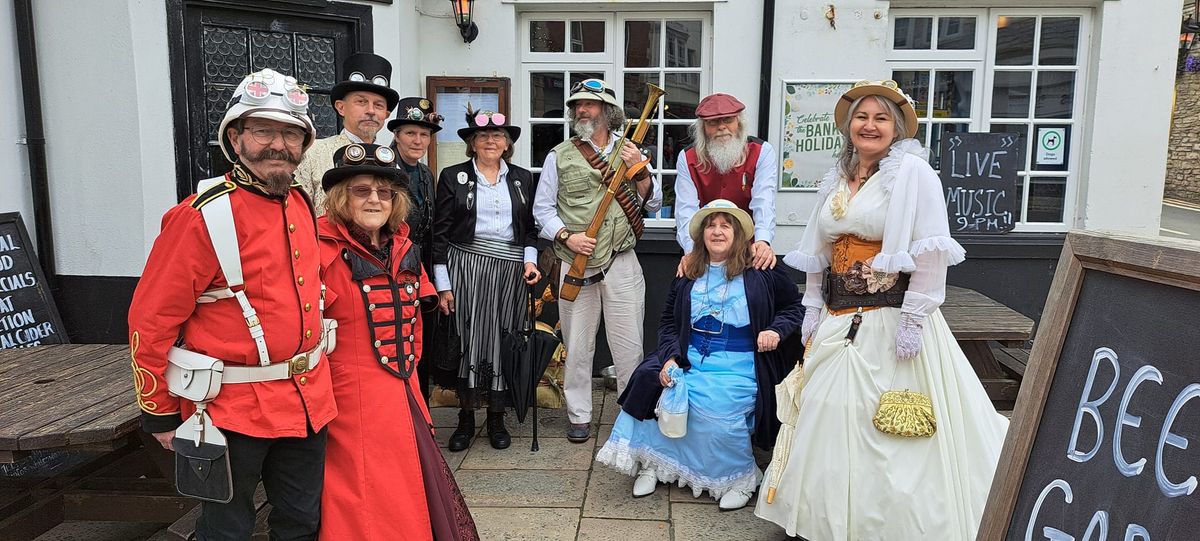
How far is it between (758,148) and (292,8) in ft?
9.62

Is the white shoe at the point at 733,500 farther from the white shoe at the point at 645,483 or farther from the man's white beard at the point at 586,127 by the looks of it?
the man's white beard at the point at 586,127

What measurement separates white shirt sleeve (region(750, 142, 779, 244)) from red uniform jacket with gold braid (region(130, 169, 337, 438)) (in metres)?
2.40

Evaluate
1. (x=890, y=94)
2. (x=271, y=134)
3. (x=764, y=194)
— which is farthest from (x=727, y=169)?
(x=271, y=134)

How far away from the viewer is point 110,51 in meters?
4.58

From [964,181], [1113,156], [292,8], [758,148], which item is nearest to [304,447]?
[758,148]

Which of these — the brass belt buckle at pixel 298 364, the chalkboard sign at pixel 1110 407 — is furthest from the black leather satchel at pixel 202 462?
the chalkboard sign at pixel 1110 407

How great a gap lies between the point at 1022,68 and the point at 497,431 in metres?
4.42

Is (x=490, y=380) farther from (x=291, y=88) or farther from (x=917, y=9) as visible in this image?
(x=917, y=9)

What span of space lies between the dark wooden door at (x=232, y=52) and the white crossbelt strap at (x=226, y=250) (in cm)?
289

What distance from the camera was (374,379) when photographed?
2709 mm

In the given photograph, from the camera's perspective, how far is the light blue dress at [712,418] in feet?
11.7

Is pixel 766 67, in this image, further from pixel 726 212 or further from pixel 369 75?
pixel 369 75

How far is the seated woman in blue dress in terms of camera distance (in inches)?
141

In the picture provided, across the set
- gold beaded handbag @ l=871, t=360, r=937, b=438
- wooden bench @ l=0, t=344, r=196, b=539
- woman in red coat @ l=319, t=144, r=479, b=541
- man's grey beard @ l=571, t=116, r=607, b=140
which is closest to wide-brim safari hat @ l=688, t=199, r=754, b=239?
man's grey beard @ l=571, t=116, r=607, b=140
